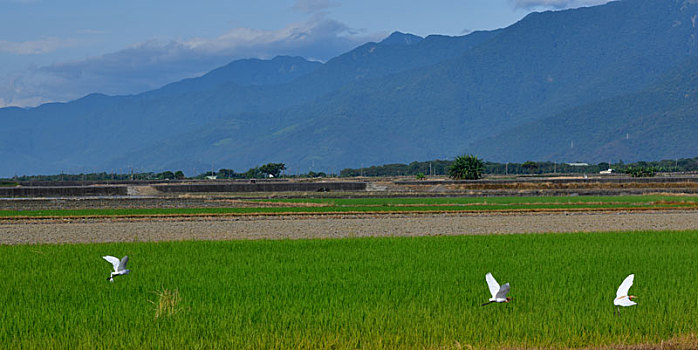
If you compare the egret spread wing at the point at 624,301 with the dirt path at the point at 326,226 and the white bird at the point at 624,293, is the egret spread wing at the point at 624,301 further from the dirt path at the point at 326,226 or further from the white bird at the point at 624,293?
the dirt path at the point at 326,226

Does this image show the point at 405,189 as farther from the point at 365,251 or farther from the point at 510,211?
the point at 365,251

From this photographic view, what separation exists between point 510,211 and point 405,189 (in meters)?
36.5

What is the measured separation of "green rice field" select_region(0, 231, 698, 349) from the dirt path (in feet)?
27.6

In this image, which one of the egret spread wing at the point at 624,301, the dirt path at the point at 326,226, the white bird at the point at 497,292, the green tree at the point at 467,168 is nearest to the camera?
the egret spread wing at the point at 624,301

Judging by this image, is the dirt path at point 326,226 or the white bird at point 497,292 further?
the dirt path at point 326,226

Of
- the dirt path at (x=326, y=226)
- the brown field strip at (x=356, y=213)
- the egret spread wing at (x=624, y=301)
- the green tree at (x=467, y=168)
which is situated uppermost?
the green tree at (x=467, y=168)

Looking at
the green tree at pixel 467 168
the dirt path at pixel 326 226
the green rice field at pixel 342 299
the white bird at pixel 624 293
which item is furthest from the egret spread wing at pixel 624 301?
the green tree at pixel 467 168

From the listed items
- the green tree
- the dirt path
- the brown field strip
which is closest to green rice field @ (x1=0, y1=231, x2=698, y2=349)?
the dirt path

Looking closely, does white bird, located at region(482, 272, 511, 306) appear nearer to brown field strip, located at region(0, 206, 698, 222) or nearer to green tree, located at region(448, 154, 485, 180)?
brown field strip, located at region(0, 206, 698, 222)

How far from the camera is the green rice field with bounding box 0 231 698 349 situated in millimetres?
10047

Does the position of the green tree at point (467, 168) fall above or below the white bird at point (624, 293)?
above

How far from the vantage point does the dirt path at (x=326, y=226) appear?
28812 mm

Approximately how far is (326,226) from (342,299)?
2142 centimetres

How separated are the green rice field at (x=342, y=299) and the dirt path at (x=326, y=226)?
27.6 feet
